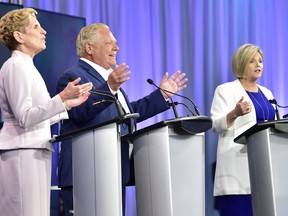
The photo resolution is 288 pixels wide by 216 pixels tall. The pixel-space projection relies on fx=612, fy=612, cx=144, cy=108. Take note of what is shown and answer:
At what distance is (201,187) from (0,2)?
192 centimetres

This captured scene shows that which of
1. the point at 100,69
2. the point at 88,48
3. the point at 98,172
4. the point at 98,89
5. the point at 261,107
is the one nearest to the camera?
the point at 98,172

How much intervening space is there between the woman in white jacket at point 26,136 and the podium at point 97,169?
14 cm

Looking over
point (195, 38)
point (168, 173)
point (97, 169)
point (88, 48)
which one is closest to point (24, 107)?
point (97, 169)

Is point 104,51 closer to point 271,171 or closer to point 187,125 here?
point 187,125

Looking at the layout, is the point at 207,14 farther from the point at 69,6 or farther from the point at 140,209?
the point at 140,209

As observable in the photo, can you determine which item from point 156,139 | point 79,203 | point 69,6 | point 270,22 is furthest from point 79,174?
point 270,22

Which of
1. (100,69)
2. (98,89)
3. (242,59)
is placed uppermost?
(242,59)

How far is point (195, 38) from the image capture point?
15.8ft

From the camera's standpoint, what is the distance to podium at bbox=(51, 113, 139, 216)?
7.98 feet

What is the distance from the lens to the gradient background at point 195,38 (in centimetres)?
462

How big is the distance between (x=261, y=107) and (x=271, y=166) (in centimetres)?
131

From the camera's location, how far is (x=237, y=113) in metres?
3.73

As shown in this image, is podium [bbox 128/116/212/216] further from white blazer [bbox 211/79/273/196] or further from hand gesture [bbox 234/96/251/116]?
white blazer [bbox 211/79/273/196]

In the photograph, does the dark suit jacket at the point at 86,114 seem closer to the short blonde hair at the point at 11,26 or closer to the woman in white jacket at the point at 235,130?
the short blonde hair at the point at 11,26
